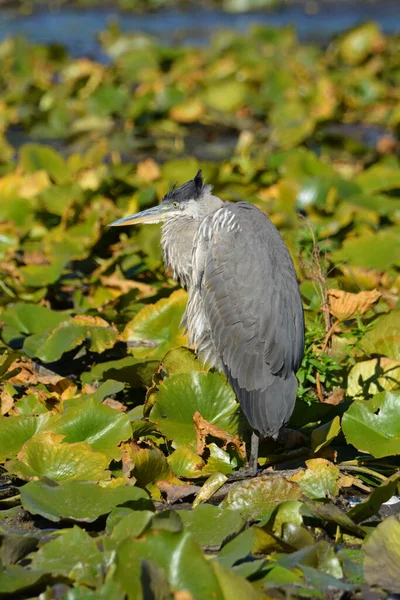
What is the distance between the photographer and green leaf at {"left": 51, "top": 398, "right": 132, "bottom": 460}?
13.2 feet

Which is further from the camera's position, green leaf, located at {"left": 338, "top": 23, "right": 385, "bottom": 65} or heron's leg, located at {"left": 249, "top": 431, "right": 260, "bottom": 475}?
green leaf, located at {"left": 338, "top": 23, "right": 385, "bottom": 65}

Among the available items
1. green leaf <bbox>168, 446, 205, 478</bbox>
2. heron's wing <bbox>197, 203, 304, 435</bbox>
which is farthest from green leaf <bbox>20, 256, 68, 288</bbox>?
green leaf <bbox>168, 446, 205, 478</bbox>

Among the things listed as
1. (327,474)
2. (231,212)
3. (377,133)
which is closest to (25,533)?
(327,474)

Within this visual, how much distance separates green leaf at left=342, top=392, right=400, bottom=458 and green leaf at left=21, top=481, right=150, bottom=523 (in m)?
1.00

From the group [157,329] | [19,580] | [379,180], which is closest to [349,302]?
[157,329]

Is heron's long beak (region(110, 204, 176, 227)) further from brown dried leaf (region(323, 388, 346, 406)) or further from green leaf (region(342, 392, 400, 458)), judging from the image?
green leaf (region(342, 392, 400, 458))

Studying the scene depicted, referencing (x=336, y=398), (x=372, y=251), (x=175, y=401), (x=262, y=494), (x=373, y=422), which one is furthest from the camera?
(x=372, y=251)

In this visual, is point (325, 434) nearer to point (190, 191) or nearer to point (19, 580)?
point (190, 191)

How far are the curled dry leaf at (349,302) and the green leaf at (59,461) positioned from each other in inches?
59.8

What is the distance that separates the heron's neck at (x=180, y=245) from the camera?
195 inches

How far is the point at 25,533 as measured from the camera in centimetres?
345

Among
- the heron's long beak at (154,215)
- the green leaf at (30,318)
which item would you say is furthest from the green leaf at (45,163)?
the heron's long beak at (154,215)

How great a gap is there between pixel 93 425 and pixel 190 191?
1420mm

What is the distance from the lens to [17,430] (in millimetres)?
4066
